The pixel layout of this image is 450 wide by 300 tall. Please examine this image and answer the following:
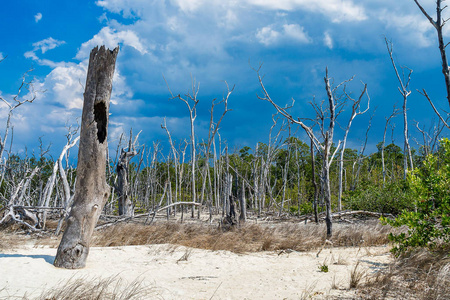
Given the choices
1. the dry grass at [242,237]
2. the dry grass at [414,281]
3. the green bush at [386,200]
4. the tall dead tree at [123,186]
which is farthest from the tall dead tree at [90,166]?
the green bush at [386,200]

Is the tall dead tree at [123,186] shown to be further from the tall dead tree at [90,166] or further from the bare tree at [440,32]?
the bare tree at [440,32]

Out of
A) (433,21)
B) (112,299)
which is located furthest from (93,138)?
(433,21)

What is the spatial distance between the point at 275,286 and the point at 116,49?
4.17 m

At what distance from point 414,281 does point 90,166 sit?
14.8 ft

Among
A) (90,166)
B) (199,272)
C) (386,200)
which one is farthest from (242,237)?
(386,200)

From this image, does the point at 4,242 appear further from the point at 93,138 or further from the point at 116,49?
the point at 116,49

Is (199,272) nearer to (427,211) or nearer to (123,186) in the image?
(427,211)

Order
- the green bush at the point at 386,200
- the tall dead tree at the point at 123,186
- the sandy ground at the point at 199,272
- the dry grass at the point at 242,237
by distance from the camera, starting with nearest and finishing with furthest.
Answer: the sandy ground at the point at 199,272
the dry grass at the point at 242,237
the tall dead tree at the point at 123,186
the green bush at the point at 386,200

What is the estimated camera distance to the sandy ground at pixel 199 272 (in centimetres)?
410

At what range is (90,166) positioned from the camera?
5.12m

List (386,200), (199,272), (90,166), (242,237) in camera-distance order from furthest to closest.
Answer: (386,200) < (242,237) < (199,272) < (90,166)

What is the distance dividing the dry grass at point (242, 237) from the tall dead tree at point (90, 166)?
104 inches

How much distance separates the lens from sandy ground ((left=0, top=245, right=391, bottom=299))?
4.10 meters

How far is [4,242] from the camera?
20.6 feet
